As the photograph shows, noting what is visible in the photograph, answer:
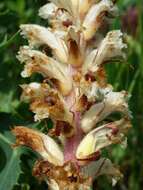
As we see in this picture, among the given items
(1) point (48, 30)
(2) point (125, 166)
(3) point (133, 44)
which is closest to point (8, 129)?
(1) point (48, 30)

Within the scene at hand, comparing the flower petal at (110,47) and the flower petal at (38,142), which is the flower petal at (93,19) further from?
the flower petal at (38,142)

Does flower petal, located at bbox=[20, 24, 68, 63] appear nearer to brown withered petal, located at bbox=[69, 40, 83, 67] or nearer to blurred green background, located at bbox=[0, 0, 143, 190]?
brown withered petal, located at bbox=[69, 40, 83, 67]

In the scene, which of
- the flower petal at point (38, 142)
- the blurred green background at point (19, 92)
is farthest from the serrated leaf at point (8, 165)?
the flower petal at point (38, 142)

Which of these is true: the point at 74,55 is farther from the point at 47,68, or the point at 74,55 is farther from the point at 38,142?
the point at 38,142

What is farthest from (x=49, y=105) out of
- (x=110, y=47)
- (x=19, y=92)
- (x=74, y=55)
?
(x=19, y=92)

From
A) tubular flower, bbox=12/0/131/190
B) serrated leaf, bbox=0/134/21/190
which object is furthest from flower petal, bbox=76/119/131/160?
serrated leaf, bbox=0/134/21/190
